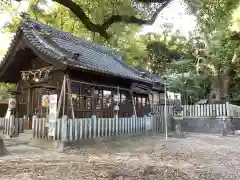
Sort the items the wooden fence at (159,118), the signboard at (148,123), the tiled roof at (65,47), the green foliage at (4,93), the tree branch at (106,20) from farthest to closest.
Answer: the green foliage at (4,93) < the wooden fence at (159,118) < the signboard at (148,123) < the tiled roof at (65,47) < the tree branch at (106,20)

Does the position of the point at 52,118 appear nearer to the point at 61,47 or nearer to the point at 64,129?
the point at 64,129

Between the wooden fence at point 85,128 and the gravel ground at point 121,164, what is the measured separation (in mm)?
813

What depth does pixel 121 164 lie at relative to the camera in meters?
6.13

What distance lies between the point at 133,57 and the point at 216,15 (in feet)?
60.3

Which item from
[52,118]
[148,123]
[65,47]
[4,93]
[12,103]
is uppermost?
[65,47]

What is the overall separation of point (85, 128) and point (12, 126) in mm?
4046

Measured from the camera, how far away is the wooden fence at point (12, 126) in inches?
435

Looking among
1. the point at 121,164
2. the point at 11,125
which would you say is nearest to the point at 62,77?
the point at 11,125

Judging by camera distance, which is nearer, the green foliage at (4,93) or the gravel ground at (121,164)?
the gravel ground at (121,164)

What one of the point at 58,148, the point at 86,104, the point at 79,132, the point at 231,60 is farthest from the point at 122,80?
the point at 231,60

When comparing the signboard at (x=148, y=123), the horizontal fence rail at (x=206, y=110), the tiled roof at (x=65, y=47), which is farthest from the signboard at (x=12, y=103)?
the horizontal fence rail at (x=206, y=110)

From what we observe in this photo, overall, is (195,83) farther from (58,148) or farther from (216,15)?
(58,148)

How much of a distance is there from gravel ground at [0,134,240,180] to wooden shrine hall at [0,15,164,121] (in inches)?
96.7

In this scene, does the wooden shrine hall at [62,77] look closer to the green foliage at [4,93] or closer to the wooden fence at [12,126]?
the wooden fence at [12,126]
